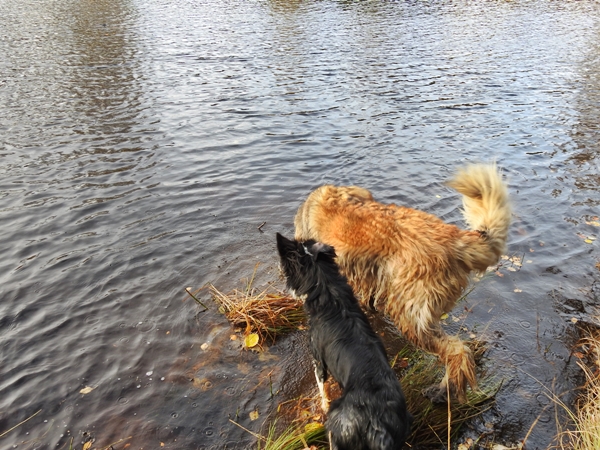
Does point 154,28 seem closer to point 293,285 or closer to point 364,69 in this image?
point 364,69

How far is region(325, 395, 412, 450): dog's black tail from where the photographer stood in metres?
3.01

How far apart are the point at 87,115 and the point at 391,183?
782 cm

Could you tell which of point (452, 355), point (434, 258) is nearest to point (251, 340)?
point (452, 355)

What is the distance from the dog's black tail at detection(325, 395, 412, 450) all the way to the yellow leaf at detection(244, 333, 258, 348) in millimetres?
1926

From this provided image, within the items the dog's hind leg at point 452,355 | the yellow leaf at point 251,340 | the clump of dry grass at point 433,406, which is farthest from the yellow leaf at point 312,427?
the yellow leaf at point 251,340

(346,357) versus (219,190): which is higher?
(346,357)

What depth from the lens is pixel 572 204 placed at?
7.64 metres

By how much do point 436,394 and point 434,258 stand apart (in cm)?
129

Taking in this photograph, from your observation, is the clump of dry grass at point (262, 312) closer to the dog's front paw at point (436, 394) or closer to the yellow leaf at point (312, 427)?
the yellow leaf at point (312, 427)

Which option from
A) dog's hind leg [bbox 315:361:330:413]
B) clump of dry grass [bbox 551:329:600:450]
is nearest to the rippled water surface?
clump of dry grass [bbox 551:329:600:450]

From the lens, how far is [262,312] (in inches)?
205

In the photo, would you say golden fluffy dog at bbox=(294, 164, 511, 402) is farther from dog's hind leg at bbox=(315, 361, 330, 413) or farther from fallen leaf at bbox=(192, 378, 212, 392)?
fallen leaf at bbox=(192, 378, 212, 392)

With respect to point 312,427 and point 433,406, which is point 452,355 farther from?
point 312,427

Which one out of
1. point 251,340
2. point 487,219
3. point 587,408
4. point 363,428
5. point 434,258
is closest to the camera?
point 363,428
